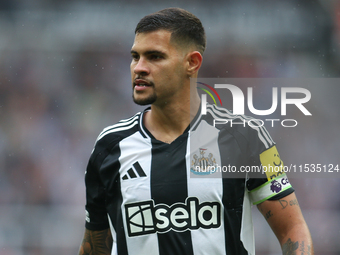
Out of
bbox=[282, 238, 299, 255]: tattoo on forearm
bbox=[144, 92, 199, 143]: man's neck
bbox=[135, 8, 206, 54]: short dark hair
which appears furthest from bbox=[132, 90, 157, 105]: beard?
bbox=[282, 238, 299, 255]: tattoo on forearm

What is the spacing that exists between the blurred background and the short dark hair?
411 centimetres

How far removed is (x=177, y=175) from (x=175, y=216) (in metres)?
0.21

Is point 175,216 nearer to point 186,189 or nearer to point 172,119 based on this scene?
point 186,189

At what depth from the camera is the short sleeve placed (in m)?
2.28

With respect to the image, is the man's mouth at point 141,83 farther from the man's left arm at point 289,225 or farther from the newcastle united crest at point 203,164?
the man's left arm at point 289,225

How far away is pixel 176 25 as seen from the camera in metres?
2.25

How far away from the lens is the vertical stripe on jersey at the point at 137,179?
2104mm

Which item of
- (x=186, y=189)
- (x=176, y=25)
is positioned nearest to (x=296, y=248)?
(x=186, y=189)

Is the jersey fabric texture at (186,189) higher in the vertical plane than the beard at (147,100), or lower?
lower

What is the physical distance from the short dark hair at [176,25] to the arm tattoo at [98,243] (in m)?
1.16

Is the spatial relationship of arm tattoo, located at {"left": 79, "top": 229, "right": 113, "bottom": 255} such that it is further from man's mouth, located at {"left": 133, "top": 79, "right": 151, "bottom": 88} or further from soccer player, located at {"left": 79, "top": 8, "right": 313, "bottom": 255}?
man's mouth, located at {"left": 133, "top": 79, "right": 151, "bottom": 88}

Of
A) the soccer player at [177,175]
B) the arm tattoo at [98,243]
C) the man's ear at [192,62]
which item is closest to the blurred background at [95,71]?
the arm tattoo at [98,243]

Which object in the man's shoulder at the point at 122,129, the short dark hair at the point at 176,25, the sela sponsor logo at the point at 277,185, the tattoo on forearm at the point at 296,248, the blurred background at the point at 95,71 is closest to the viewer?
the tattoo on forearm at the point at 296,248

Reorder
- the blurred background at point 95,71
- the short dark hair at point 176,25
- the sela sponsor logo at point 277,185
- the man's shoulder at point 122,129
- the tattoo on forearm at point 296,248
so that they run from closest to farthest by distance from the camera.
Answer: the tattoo on forearm at point 296,248 → the sela sponsor logo at point 277,185 → the short dark hair at point 176,25 → the man's shoulder at point 122,129 → the blurred background at point 95,71
